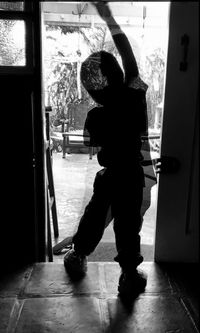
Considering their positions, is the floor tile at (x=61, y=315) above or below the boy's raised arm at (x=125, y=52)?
below

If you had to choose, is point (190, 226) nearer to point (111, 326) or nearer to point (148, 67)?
point (111, 326)

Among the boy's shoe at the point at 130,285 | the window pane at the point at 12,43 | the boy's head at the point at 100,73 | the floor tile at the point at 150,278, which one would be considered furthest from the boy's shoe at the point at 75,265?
the window pane at the point at 12,43

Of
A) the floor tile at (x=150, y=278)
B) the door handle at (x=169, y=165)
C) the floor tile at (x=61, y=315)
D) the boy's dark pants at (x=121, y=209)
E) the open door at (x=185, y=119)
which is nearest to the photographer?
the open door at (x=185, y=119)

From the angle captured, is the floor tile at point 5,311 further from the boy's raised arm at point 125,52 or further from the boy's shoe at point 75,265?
the boy's raised arm at point 125,52

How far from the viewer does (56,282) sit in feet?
6.26

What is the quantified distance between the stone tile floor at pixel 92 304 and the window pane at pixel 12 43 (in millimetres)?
1327

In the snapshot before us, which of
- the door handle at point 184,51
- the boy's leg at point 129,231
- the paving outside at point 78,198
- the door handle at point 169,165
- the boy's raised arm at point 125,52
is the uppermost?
the boy's raised arm at point 125,52

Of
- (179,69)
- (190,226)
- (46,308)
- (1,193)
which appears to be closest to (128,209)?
(46,308)

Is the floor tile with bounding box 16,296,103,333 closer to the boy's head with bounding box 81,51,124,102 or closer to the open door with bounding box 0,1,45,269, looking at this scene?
the open door with bounding box 0,1,45,269

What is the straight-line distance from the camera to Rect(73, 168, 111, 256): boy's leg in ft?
6.00

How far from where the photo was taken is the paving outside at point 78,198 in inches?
119

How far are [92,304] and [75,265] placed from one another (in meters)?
0.33

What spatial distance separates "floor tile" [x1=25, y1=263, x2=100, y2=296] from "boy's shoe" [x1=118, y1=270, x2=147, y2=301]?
146 mm

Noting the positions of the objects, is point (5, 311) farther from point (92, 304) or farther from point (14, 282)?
point (92, 304)
